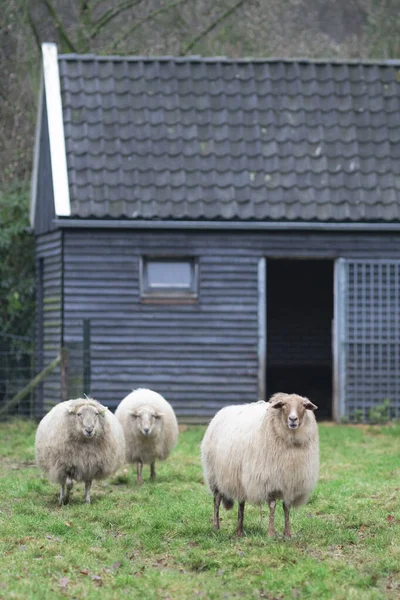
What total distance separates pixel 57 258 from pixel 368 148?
228 inches

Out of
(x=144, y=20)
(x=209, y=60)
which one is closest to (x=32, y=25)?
(x=144, y=20)

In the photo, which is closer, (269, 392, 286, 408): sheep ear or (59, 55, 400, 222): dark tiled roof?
(269, 392, 286, 408): sheep ear

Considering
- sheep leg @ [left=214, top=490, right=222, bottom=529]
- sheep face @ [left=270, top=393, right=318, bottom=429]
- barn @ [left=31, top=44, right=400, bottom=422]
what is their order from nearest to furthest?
sheep face @ [left=270, top=393, right=318, bottom=429]
sheep leg @ [left=214, top=490, right=222, bottom=529]
barn @ [left=31, top=44, right=400, bottom=422]

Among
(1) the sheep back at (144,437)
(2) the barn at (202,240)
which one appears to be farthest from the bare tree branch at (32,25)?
(1) the sheep back at (144,437)

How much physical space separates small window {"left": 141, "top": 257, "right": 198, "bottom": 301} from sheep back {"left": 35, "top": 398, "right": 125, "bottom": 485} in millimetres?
7505

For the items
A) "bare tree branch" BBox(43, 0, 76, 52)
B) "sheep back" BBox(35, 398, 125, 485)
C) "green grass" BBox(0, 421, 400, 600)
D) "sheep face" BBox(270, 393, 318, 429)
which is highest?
"bare tree branch" BBox(43, 0, 76, 52)

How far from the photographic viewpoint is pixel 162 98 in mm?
20641

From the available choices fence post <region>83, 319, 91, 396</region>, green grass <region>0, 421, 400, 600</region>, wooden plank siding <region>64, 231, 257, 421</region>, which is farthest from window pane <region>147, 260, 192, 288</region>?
green grass <region>0, 421, 400, 600</region>

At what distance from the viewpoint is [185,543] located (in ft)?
31.2

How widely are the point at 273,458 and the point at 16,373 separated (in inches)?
507

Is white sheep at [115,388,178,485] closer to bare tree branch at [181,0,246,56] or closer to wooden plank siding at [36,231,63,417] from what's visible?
wooden plank siding at [36,231,63,417]

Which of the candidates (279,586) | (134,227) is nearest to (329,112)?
(134,227)

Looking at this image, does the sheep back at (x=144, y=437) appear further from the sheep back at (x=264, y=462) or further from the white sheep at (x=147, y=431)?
the sheep back at (x=264, y=462)

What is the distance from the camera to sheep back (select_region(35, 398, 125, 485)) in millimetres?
11797
